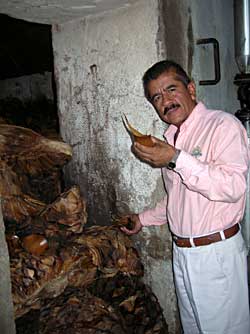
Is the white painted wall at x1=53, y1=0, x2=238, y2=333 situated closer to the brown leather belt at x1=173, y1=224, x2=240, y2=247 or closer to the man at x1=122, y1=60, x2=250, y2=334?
the man at x1=122, y1=60, x2=250, y2=334

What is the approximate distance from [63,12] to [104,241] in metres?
1.54

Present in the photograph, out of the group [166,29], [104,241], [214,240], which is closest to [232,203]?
[214,240]

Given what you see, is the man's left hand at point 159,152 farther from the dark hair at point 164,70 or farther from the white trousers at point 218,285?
the white trousers at point 218,285

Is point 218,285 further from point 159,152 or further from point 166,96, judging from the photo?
point 166,96

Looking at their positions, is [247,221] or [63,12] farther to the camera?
[247,221]

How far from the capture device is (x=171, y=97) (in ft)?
6.12

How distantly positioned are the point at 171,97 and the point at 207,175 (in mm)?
520

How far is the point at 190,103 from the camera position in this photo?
1.92m

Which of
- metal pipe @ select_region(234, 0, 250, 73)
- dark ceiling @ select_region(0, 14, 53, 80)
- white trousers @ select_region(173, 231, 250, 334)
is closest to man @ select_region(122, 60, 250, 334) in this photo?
white trousers @ select_region(173, 231, 250, 334)

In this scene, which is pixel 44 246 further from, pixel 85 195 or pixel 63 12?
pixel 63 12

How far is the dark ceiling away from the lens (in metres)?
3.85

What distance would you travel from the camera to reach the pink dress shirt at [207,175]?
1613 millimetres

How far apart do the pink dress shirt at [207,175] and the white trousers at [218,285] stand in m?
0.12

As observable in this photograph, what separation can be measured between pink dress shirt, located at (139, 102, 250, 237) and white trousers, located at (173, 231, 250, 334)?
0.12 metres
